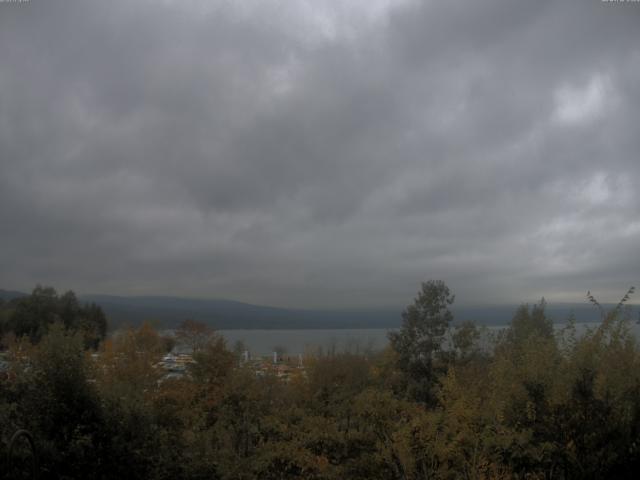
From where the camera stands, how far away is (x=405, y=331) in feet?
81.9

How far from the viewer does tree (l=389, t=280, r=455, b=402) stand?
24.0 metres

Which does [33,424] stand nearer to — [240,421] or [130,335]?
[240,421]

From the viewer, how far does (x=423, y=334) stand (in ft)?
81.5

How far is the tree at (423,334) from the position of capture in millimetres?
24031

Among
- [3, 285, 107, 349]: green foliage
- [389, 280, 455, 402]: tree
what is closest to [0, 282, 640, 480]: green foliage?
[389, 280, 455, 402]: tree

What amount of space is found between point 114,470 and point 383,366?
14.0 meters

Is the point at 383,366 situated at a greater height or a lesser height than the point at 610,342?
lesser

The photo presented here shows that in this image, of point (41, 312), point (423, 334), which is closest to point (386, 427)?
point (423, 334)

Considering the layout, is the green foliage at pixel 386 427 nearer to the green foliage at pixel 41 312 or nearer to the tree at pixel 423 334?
the tree at pixel 423 334

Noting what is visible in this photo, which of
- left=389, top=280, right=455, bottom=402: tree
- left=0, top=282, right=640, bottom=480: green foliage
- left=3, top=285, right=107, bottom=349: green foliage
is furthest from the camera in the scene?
left=3, top=285, right=107, bottom=349: green foliage

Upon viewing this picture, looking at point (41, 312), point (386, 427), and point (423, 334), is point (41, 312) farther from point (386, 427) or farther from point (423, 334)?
point (386, 427)

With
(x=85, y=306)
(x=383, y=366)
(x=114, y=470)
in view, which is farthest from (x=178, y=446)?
(x=85, y=306)

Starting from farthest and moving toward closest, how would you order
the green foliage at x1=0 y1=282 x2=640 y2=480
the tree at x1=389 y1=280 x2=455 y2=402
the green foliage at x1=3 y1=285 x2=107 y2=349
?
the green foliage at x1=3 y1=285 x2=107 y2=349 → the tree at x1=389 y1=280 x2=455 y2=402 → the green foliage at x1=0 y1=282 x2=640 y2=480

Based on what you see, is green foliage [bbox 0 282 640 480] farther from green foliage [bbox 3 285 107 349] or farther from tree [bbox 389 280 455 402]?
green foliage [bbox 3 285 107 349]
